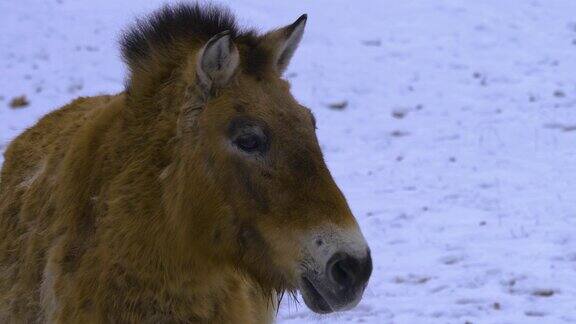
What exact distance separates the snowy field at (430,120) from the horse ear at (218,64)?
74.5 inches

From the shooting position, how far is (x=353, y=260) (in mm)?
3535

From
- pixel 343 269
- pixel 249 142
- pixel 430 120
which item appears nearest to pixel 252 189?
pixel 249 142

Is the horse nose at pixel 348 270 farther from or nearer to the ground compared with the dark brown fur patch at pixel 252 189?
nearer to the ground

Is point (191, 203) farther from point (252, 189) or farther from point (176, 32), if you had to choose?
point (176, 32)

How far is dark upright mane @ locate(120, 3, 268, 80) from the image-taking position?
4320 mm

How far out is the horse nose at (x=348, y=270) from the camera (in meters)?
3.54

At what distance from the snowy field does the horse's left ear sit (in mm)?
1617

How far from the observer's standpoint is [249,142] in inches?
153

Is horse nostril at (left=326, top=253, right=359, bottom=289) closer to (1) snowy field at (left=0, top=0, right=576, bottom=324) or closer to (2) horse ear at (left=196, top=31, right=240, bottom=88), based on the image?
(2) horse ear at (left=196, top=31, right=240, bottom=88)

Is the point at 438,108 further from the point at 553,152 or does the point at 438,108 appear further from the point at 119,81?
the point at 119,81

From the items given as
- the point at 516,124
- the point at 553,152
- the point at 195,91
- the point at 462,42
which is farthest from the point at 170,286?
the point at 462,42

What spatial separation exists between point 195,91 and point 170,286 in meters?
0.81

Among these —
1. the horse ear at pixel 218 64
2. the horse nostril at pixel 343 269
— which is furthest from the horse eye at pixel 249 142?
the horse nostril at pixel 343 269

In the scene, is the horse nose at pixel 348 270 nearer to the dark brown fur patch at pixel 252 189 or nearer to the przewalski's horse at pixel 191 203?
the przewalski's horse at pixel 191 203
